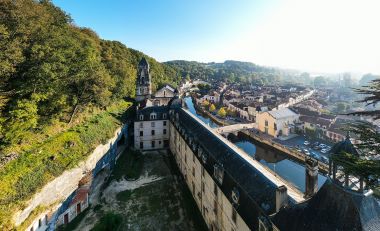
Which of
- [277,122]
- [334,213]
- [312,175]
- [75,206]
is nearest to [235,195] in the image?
[312,175]

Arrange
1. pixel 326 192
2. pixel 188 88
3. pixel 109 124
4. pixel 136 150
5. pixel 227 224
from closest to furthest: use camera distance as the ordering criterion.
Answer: pixel 326 192, pixel 227 224, pixel 109 124, pixel 136 150, pixel 188 88

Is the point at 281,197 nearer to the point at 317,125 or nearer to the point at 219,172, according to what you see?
the point at 219,172

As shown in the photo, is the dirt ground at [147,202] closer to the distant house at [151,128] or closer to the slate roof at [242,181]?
the slate roof at [242,181]

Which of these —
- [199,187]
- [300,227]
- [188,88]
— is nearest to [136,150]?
[199,187]

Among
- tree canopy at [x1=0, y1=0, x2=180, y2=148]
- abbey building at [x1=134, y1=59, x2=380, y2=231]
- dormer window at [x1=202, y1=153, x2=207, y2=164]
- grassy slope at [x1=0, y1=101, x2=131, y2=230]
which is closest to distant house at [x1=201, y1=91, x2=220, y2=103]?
abbey building at [x1=134, y1=59, x2=380, y2=231]

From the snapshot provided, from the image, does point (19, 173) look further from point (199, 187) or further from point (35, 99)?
point (199, 187)

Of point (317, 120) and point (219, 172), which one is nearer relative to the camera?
point (219, 172)
